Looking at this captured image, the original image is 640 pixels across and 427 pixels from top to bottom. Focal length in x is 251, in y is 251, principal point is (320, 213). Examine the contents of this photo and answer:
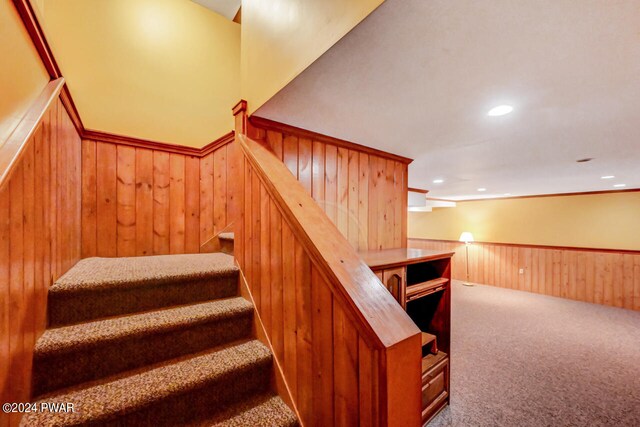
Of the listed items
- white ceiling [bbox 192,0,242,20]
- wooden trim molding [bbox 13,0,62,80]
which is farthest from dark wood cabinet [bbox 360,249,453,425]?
white ceiling [bbox 192,0,242,20]

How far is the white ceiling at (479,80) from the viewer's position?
76 cm

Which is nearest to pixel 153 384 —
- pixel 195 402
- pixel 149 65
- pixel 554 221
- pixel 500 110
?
pixel 195 402

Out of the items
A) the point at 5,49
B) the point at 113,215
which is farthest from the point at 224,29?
the point at 5,49

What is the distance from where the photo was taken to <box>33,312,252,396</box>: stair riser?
958 mm

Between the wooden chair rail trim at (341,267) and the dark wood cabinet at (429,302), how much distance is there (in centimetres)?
61

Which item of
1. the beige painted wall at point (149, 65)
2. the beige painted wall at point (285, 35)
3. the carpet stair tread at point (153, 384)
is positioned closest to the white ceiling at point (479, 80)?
the beige painted wall at point (285, 35)

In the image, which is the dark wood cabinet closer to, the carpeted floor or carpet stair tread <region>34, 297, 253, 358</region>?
the carpeted floor

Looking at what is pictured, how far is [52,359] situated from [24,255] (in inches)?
16.4

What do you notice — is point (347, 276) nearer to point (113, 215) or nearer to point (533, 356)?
point (113, 215)

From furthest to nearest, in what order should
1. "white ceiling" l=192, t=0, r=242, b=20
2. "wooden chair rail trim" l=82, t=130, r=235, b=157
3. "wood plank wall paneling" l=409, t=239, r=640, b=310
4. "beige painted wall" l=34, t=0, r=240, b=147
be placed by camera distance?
"wood plank wall paneling" l=409, t=239, r=640, b=310 → "white ceiling" l=192, t=0, r=242, b=20 → "beige painted wall" l=34, t=0, r=240, b=147 → "wooden chair rail trim" l=82, t=130, r=235, b=157

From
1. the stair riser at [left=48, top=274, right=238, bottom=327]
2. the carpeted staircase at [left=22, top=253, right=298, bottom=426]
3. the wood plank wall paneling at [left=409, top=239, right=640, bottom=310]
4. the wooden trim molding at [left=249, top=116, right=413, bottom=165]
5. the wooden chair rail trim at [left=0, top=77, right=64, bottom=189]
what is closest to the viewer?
the wooden chair rail trim at [left=0, top=77, right=64, bottom=189]

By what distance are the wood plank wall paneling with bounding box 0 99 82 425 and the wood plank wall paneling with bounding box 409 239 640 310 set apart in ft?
22.7

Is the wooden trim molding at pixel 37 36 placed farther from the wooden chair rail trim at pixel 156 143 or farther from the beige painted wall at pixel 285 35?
the wooden chair rail trim at pixel 156 143

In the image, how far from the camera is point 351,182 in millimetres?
1982
